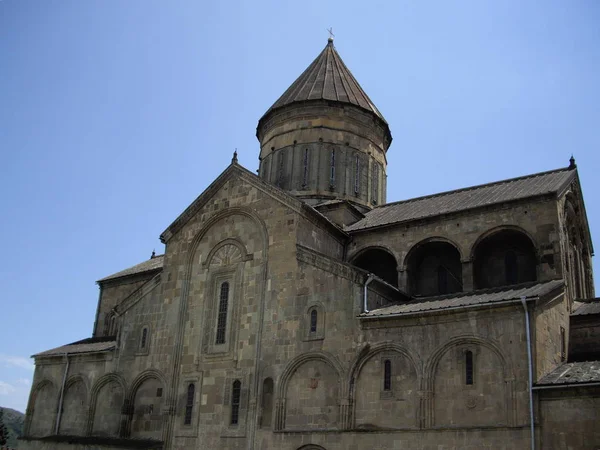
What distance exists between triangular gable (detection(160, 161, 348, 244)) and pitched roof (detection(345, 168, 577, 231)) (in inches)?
68.0

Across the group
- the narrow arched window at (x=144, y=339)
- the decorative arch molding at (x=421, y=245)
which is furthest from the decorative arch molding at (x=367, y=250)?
the narrow arched window at (x=144, y=339)

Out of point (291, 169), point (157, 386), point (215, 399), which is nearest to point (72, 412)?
point (157, 386)

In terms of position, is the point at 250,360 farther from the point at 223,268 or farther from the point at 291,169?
the point at 291,169

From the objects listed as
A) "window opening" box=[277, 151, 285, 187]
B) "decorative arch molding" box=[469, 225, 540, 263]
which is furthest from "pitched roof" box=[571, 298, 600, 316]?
"window opening" box=[277, 151, 285, 187]

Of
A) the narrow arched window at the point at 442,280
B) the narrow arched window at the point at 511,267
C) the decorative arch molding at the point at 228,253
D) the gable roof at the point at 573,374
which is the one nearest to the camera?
the gable roof at the point at 573,374

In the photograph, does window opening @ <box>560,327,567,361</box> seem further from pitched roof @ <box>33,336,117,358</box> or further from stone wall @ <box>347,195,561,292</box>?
pitched roof @ <box>33,336,117,358</box>

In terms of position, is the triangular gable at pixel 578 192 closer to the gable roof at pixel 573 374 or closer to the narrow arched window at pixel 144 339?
the gable roof at pixel 573 374

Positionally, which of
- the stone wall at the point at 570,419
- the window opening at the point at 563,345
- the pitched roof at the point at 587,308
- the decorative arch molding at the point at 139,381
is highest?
the pitched roof at the point at 587,308

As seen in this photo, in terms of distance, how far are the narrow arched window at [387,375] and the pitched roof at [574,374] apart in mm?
3902

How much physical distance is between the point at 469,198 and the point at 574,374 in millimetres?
8491

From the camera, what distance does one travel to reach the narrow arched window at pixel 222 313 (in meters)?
21.7

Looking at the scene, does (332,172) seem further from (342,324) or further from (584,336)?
(584,336)

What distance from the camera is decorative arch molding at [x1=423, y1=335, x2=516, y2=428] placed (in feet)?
49.9

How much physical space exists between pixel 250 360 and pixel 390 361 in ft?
16.5
